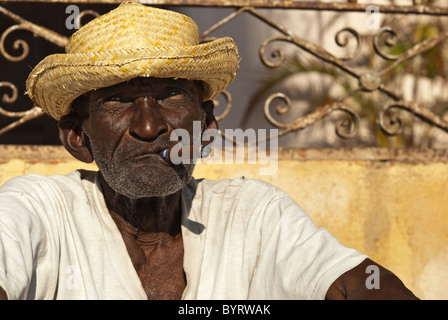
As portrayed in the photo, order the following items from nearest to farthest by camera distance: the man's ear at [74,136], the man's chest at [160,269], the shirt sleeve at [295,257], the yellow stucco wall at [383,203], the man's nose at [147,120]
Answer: the shirt sleeve at [295,257] < the man's nose at [147,120] < the man's chest at [160,269] < the man's ear at [74,136] < the yellow stucco wall at [383,203]

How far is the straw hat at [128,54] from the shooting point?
2.37 metres

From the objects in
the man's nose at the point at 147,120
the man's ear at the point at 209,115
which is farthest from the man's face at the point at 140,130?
the man's ear at the point at 209,115

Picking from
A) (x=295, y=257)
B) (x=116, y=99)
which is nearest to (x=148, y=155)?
(x=116, y=99)

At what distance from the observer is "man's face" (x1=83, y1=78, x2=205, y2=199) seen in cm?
246

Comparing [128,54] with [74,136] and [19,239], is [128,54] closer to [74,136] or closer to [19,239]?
[74,136]

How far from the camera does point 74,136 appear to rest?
283 cm

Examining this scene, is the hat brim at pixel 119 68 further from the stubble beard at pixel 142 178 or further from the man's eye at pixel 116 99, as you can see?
the stubble beard at pixel 142 178

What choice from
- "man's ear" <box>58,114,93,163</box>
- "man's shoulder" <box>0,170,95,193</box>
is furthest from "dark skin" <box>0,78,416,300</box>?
"man's shoulder" <box>0,170,95,193</box>

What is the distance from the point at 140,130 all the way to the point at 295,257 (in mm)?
781

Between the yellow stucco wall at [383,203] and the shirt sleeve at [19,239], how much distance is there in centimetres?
175

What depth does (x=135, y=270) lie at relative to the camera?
2600 millimetres
